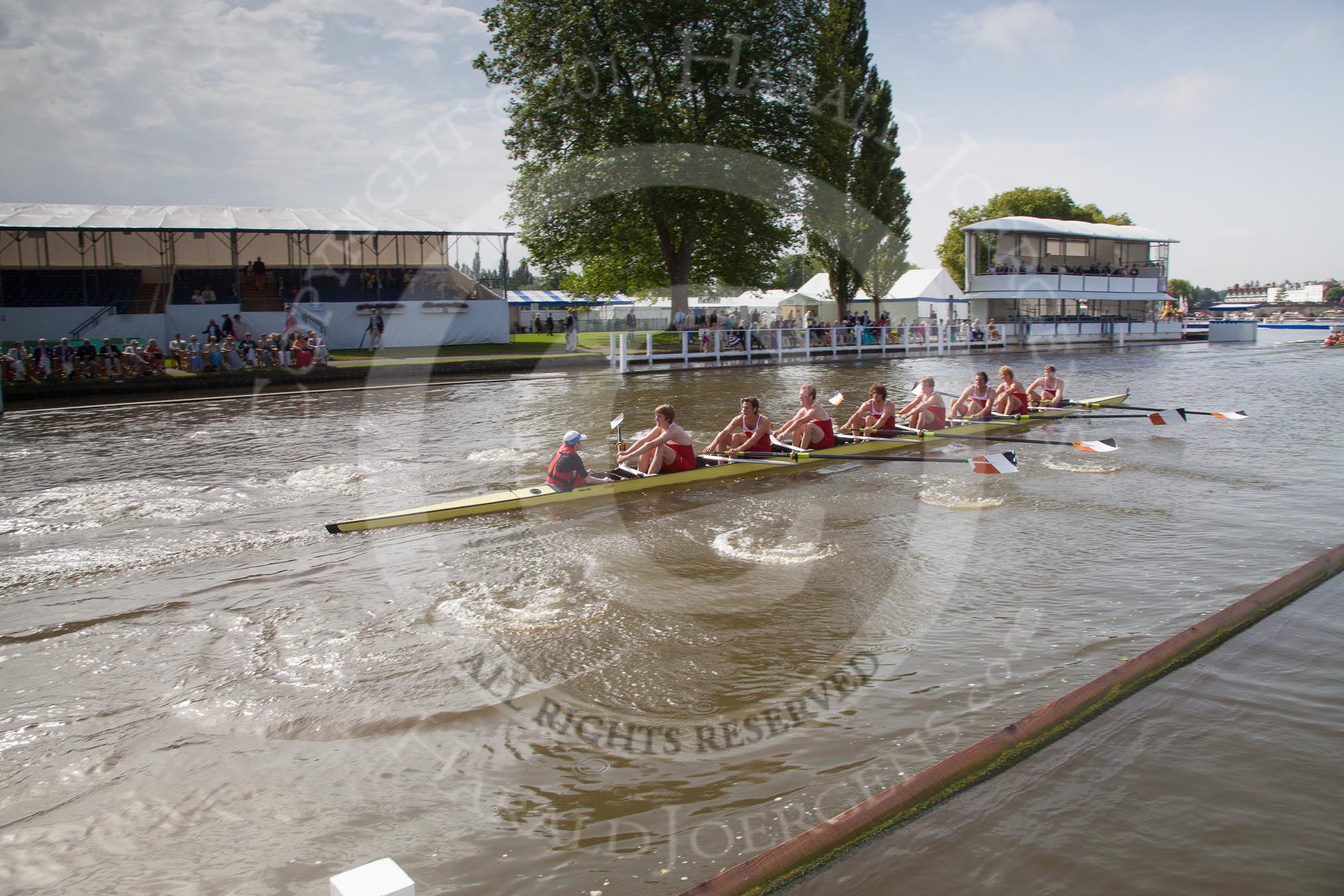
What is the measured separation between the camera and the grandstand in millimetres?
27141

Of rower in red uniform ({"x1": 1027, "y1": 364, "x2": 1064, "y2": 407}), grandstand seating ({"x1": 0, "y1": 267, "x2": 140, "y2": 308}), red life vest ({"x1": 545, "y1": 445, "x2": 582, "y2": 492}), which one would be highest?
grandstand seating ({"x1": 0, "y1": 267, "x2": 140, "y2": 308})

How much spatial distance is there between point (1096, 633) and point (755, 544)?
3.64 metres

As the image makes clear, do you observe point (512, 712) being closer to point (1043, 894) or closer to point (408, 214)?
point (1043, 894)

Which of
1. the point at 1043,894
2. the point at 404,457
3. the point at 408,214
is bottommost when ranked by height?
the point at 1043,894

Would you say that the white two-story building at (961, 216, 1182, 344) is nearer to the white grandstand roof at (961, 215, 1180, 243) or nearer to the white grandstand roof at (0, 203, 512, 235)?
the white grandstand roof at (961, 215, 1180, 243)

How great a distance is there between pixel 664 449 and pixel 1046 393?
10.3 meters

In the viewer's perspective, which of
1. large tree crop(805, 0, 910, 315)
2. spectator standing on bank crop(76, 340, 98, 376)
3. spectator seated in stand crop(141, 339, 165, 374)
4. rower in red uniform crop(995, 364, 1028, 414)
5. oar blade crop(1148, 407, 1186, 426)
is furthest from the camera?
large tree crop(805, 0, 910, 315)

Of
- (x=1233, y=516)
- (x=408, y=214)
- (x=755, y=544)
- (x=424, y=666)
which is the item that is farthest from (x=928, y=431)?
(x=408, y=214)

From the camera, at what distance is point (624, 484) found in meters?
11.0

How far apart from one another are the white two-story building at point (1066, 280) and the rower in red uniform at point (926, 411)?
29593 mm

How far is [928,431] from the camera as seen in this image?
1467cm

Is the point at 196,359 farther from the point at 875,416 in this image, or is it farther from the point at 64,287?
the point at 875,416

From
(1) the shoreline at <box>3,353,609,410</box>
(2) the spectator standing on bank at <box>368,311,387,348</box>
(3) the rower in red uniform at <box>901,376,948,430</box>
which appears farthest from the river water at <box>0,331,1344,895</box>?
(2) the spectator standing on bank at <box>368,311,387,348</box>

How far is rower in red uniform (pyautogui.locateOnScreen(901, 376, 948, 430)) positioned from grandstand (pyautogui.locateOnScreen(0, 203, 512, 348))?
2110cm
